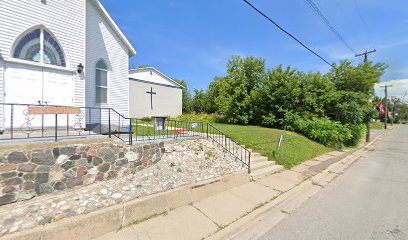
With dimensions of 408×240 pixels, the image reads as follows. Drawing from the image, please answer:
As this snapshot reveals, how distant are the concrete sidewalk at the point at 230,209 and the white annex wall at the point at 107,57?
651 centimetres

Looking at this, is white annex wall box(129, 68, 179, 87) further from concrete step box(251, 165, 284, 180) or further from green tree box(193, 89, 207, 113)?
concrete step box(251, 165, 284, 180)

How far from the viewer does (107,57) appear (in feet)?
30.1

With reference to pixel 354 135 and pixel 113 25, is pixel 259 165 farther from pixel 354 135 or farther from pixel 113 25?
pixel 354 135

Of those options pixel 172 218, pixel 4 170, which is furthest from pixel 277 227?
pixel 4 170

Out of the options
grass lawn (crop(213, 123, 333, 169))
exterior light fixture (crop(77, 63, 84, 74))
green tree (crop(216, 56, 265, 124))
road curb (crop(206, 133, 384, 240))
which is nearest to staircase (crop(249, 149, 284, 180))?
grass lawn (crop(213, 123, 333, 169))

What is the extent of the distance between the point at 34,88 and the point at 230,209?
728cm

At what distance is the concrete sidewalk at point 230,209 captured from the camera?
3.65 m

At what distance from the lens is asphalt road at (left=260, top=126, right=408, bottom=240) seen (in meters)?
3.70

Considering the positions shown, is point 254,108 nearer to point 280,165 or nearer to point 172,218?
point 280,165

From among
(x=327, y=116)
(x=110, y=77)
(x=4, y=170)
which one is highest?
(x=110, y=77)

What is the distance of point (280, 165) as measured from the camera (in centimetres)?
813

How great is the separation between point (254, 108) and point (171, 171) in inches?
532

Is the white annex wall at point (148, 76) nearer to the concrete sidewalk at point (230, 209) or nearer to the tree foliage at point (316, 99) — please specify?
the tree foliage at point (316, 99)

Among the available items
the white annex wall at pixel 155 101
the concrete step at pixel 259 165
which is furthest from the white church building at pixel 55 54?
the white annex wall at pixel 155 101
